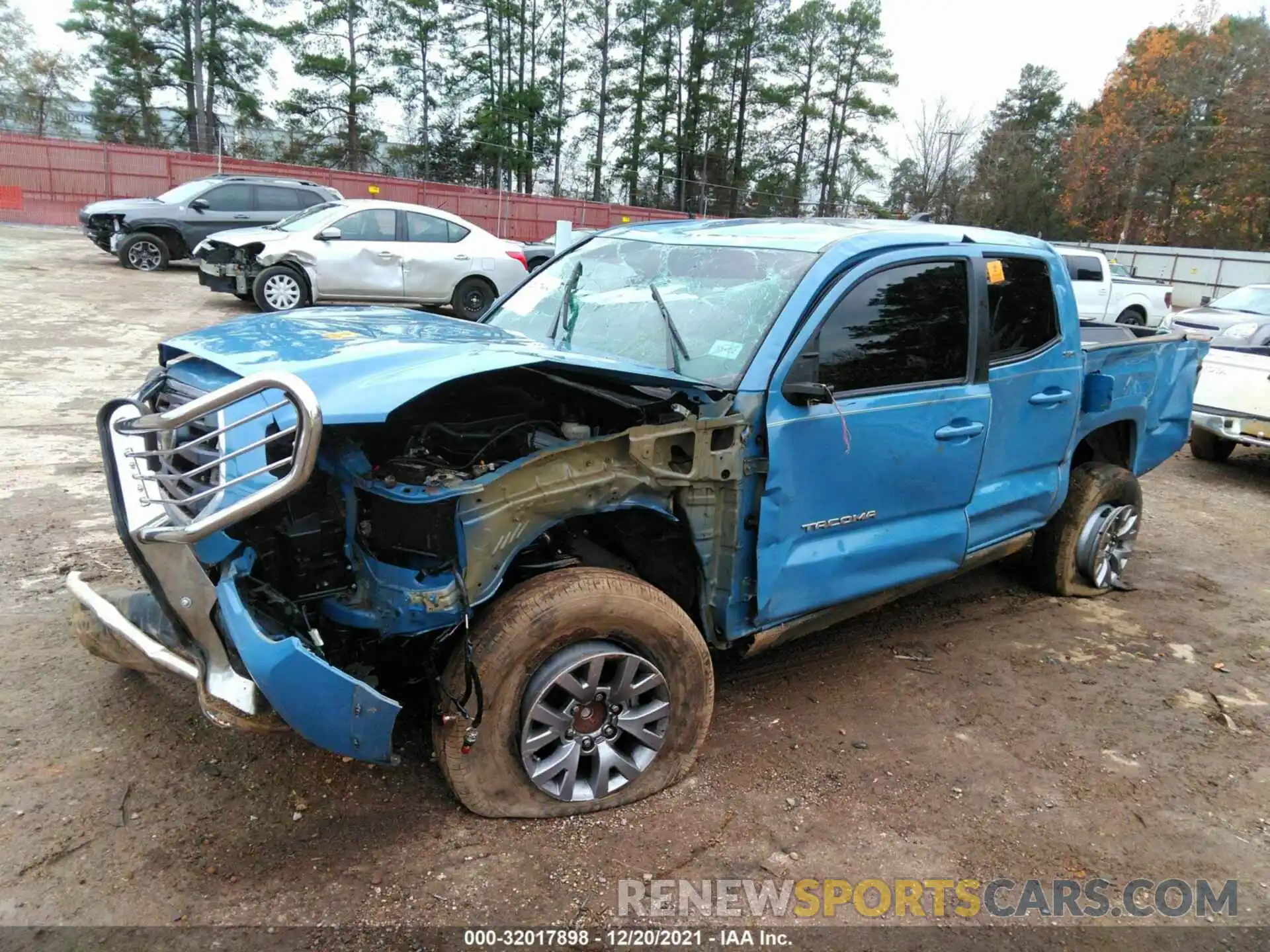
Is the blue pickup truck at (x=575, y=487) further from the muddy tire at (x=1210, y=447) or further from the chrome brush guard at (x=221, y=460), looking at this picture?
the muddy tire at (x=1210, y=447)

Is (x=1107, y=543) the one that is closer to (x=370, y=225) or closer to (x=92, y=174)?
(x=370, y=225)

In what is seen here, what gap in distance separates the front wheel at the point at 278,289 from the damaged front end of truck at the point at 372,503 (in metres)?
8.82

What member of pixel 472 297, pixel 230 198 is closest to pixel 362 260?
pixel 472 297

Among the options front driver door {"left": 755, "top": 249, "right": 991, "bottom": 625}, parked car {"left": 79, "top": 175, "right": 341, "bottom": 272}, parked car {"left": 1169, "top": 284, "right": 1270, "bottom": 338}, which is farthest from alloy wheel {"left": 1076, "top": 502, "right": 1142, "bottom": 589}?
parked car {"left": 79, "top": 175, "right": 341, "bottom": 272}

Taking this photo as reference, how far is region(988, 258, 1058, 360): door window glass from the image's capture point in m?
3.97

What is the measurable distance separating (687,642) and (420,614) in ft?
3.06

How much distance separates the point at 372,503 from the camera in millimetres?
2611

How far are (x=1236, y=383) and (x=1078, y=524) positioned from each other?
15.0 feet

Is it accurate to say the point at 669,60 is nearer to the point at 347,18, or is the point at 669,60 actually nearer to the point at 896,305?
the point at 347,18

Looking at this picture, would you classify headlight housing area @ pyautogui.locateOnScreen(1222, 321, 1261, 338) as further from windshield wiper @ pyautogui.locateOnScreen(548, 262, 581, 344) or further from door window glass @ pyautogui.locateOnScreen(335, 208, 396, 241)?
door window glass @ pyautogui.locateOnScreen(335, 208, 396, 241)

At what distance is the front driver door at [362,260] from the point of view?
38.2 feet

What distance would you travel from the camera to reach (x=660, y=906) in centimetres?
254

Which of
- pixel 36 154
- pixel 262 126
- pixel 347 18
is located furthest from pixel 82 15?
Result: pixel 36 154

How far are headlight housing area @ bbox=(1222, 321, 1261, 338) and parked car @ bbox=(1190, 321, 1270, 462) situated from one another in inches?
11.8
